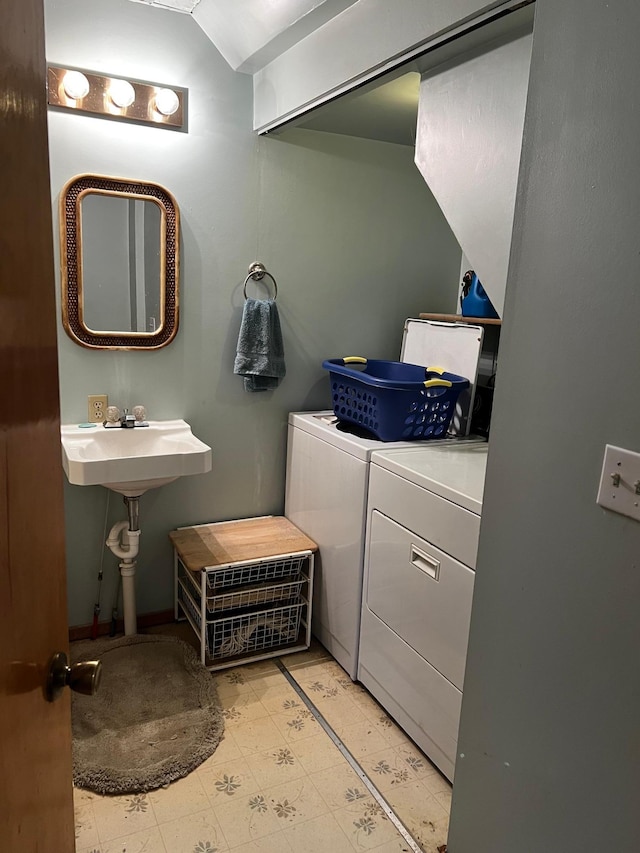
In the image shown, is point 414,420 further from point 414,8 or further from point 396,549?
point 414,8

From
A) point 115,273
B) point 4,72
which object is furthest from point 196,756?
point 4,72

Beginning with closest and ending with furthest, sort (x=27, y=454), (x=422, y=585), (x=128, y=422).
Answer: (x=27, y=454)
(x=422, y=585)
(x=128, y=422)

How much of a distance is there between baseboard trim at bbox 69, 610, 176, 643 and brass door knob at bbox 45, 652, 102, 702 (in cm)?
195

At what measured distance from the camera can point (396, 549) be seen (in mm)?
2137

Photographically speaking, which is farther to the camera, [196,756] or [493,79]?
[196,756]

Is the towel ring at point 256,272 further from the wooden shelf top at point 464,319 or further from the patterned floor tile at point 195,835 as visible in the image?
the patterned floor tile at point 195,835

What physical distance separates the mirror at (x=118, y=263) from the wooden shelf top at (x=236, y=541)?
831 mm

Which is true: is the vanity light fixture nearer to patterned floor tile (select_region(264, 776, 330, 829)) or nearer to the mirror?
the mirror

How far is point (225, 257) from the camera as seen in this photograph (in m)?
2.63

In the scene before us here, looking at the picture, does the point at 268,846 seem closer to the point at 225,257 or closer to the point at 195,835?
the point at 195,835

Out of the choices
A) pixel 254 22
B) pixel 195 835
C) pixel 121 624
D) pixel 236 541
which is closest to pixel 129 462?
pixel 236 541

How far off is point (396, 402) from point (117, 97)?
60.4 inches

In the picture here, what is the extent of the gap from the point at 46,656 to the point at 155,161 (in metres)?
2.14

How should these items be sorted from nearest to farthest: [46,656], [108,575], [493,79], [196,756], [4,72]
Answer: [4,72], [46,656], [493,79], [196,756], [108,575]
